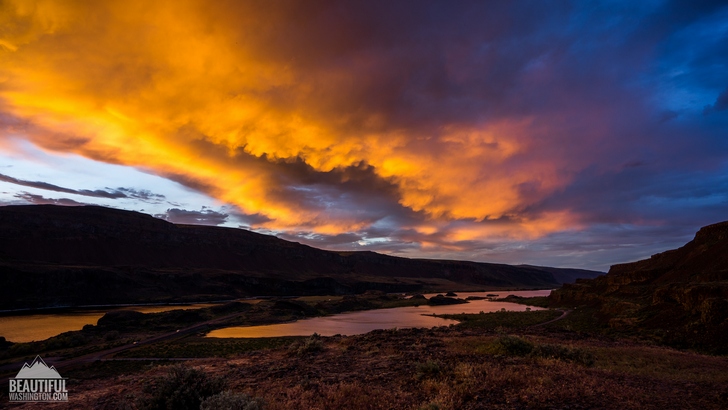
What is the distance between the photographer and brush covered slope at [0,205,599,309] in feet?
276

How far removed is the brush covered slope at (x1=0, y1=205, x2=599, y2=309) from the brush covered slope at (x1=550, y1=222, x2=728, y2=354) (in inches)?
3523

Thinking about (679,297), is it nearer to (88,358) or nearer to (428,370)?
(428,370)

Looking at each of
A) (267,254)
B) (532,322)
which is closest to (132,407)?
(532,322)

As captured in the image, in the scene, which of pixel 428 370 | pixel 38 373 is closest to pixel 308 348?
pixel 428 370

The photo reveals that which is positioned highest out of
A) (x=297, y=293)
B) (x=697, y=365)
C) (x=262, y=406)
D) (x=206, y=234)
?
(x=206, y=234)

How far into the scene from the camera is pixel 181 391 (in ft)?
31.5

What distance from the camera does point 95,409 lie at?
37.3 ft

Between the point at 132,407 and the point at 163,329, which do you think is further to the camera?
the point at 163,329

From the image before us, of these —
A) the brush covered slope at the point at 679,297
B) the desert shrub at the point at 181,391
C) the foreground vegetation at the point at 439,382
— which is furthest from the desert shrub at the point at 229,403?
the brush covered slope at the point at 679,297

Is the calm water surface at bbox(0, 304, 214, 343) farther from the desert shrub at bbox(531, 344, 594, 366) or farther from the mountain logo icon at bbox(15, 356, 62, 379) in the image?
the desert shrub at bbox(531, 344, 594, 366)

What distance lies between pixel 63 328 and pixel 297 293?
73827 mm

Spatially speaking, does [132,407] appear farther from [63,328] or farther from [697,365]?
[63,328]

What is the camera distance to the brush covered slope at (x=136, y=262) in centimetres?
8425

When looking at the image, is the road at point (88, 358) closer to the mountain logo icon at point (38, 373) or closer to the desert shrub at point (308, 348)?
the mountain logo icon at point (38, 373)
